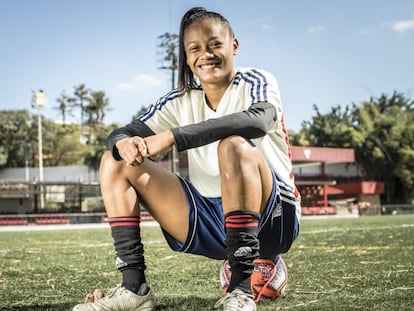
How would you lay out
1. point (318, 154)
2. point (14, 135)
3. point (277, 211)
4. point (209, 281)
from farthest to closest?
point (14, 135) < point (318, 154) < point (209, 281) < point (277, 211)

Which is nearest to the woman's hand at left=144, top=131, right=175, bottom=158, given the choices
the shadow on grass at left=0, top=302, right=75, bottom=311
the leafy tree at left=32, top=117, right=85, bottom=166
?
the shadow on grass at left=0, top=302, right=75, bottom=311

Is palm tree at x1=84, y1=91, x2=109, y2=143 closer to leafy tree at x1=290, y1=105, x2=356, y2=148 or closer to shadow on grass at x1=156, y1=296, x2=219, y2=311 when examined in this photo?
leafy tree at x1=290, y1=105, x2=356, y2=148

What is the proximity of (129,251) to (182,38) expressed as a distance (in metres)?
1.18

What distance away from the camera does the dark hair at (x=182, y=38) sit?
9.68 ft

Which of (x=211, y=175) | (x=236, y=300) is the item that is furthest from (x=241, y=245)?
(x=211, y=175)

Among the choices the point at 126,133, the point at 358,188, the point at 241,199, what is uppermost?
the point at 126,133

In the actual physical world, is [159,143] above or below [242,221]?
above

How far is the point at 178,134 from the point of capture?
101 inches

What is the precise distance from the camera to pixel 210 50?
9.67 ft

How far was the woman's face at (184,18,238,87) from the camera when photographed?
9.56 feet

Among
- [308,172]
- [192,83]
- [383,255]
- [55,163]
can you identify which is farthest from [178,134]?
[55,163]

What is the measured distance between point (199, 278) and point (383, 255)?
7.65 feet

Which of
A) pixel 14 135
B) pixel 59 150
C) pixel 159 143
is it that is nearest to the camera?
pixel 159 143

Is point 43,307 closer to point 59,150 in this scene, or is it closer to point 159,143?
point 159,143
